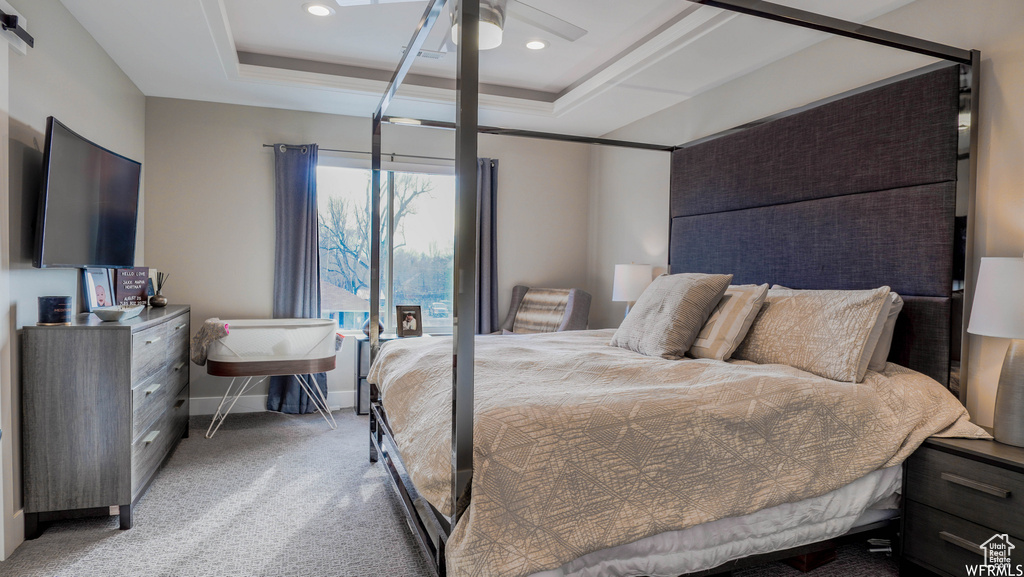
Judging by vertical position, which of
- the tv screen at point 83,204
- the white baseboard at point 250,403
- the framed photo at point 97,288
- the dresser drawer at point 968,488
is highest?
the tv screen at point 83,204

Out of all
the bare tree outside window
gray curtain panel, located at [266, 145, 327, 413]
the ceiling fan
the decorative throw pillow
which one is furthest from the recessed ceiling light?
the decorative throw pillow

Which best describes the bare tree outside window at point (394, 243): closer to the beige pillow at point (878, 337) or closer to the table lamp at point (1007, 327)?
the beige pillow at point (878, 337)

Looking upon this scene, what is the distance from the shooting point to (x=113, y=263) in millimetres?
3107

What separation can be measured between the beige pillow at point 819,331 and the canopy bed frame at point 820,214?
264 millimetres

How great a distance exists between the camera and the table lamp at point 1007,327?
6.08 feet

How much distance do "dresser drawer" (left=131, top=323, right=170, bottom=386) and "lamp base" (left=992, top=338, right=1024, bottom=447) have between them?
11.2 feet

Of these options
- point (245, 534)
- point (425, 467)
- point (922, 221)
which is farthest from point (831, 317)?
point (245, 534)

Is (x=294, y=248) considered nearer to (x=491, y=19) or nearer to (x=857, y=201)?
(x=491, y=19)

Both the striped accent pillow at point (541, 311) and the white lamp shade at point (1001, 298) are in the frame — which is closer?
the white lamp shade at point (1001, 298)

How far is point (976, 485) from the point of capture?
183cm

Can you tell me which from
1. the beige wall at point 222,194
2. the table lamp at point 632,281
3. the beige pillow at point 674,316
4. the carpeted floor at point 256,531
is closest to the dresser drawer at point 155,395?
the carpeted floor at point 256,531

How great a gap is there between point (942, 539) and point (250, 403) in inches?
172

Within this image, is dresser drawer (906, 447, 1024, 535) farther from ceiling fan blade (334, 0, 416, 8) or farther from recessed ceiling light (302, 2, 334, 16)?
recessed ceiling light (302, 2, 334, 16)

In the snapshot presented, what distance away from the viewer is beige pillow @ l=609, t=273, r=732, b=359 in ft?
8.44
